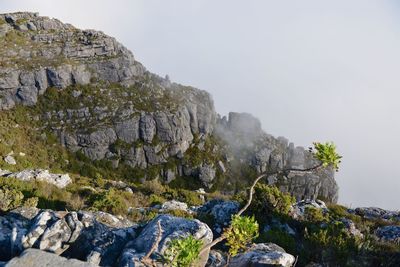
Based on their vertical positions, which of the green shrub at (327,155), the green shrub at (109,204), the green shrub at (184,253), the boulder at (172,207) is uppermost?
the green shrub at (327,155)

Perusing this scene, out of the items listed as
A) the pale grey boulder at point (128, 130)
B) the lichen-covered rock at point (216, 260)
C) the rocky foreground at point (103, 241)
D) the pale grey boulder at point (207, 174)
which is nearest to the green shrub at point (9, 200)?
the rocky foreground at point (103, 241)

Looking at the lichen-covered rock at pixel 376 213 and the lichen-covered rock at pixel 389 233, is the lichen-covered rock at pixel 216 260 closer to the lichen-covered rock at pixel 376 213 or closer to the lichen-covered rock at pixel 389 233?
the lichen-covered rock at pixel 389 233

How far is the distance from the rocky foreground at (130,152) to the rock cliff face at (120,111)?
0.24m

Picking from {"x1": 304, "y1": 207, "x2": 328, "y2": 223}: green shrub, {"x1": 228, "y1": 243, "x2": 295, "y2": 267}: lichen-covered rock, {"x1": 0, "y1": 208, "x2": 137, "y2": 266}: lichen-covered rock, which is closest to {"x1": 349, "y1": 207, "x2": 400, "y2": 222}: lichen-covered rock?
{"x1": 304, "y1": 207, "x2": 328, "y2": 223}: green shrub

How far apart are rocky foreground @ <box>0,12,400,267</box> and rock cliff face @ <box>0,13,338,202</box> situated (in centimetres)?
24

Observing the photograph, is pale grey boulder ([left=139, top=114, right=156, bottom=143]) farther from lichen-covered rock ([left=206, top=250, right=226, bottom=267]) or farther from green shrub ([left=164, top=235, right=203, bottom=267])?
green shrub ([left=164, top=235, right=203, bottom=267])

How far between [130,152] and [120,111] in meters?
8.94

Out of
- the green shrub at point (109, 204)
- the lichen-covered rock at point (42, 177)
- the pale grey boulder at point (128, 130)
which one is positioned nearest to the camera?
the green shrub at point (109, 204)

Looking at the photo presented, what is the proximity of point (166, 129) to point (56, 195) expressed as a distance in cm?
6769

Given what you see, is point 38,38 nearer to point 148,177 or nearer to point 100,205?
point 148,177

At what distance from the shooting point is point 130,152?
79750 millimetres

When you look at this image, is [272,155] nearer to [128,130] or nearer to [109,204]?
[128,130]

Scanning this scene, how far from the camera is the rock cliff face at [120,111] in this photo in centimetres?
Answer: 7588

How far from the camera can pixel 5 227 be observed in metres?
10.3
